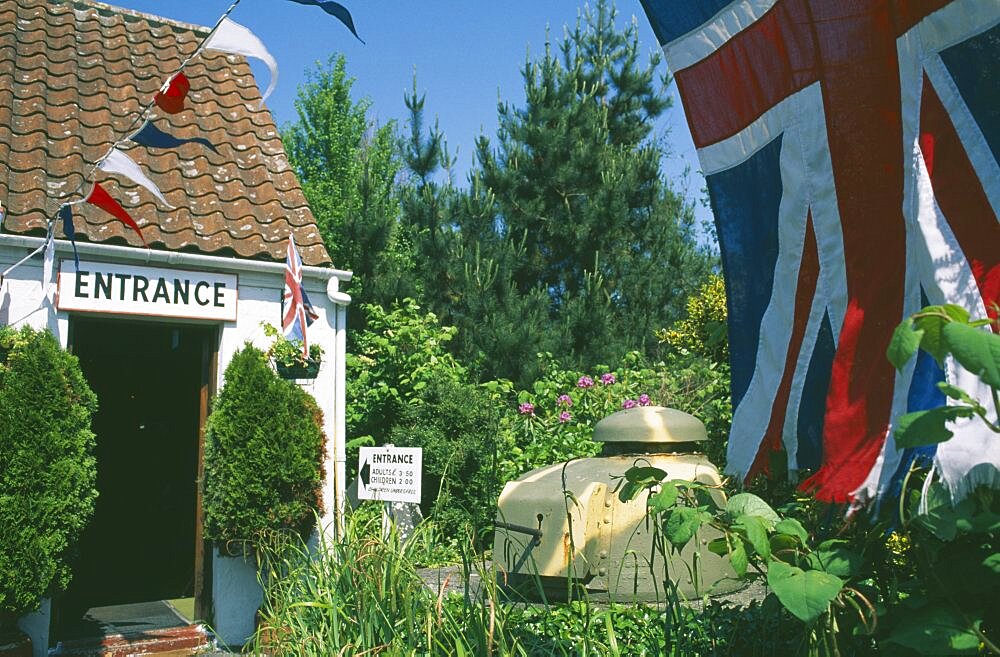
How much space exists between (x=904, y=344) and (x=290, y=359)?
588 cm

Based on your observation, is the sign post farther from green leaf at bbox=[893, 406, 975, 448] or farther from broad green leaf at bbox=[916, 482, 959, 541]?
green leaf at bbox=[893, 406, 975, 448]

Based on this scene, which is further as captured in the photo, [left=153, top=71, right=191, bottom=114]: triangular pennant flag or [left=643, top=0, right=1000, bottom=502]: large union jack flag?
[left=153, top=71, right=191, bottom=114]: triangular pennant flag

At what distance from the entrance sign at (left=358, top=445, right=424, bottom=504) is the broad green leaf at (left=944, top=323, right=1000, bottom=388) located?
185 inches

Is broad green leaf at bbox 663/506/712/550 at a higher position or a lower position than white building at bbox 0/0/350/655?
lower

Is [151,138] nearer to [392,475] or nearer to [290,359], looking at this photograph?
[290,359]

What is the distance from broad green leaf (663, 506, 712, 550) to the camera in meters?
2.11

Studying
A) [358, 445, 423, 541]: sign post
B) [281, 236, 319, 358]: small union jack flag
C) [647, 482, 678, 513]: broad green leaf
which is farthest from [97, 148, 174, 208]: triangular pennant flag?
[647, 482, 678, 513]: broad green leaf

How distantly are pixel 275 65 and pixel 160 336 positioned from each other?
507 centimetres

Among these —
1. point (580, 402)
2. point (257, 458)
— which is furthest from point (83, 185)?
point (580, 402)

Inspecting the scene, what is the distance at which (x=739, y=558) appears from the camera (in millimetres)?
2078

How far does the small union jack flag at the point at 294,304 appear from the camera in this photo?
693 centimetres

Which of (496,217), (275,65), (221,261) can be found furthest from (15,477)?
(496,217)

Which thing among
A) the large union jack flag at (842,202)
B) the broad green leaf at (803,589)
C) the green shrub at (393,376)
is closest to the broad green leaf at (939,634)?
the broad green leaf at (803,589)

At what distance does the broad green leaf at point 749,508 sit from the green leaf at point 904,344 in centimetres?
69
